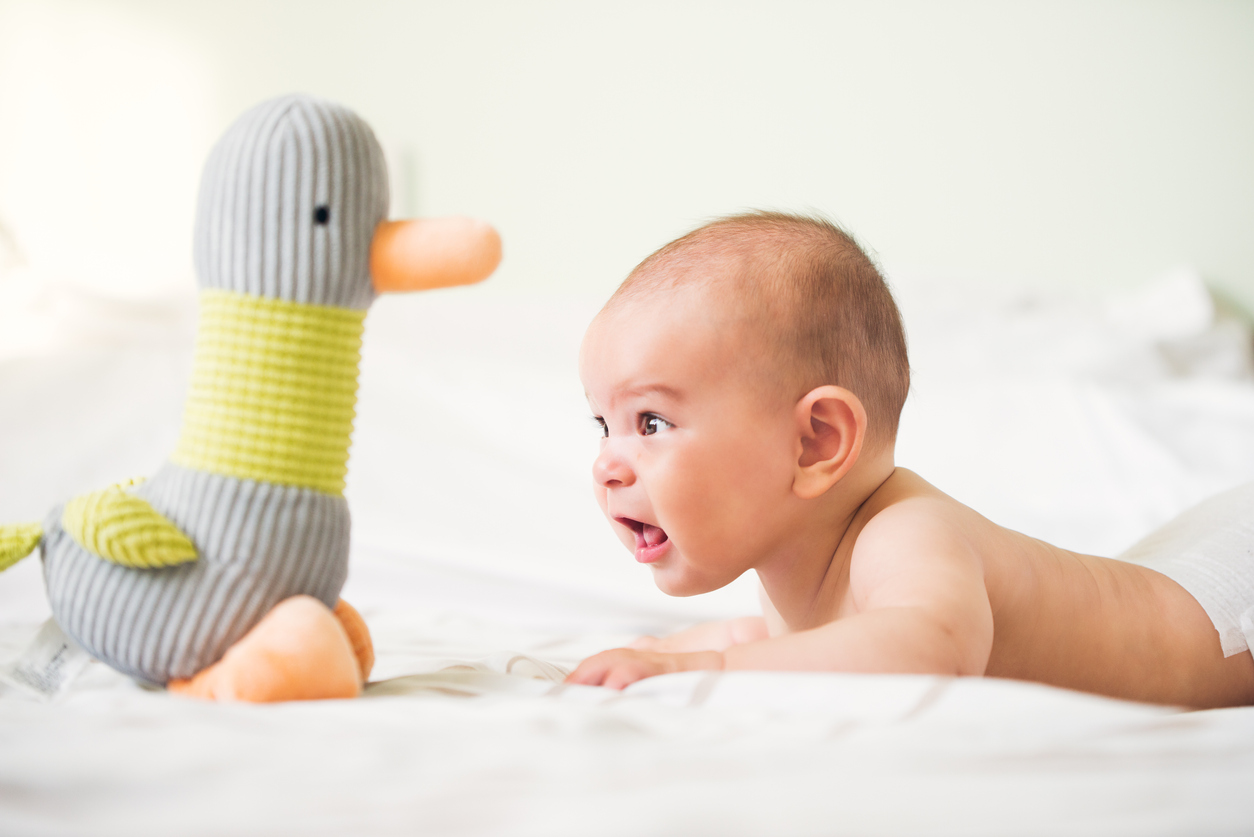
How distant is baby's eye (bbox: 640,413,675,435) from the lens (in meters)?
0.79

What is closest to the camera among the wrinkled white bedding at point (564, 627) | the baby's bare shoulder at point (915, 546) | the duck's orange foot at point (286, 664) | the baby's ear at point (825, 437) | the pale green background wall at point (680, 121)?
the wrinkled white bedding at point (564, 627)

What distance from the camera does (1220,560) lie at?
88 cm

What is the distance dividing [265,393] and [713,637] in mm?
582

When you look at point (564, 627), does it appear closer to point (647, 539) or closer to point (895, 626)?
point (647, 539)

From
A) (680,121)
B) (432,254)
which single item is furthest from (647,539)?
(680,121)

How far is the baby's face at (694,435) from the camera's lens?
0.77m

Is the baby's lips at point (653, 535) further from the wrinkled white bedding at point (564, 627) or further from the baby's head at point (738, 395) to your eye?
the wrinkled white bedding at point (564, 627)

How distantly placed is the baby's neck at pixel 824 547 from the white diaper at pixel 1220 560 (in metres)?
0.29

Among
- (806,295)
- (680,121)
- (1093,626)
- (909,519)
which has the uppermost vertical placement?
(680,121)

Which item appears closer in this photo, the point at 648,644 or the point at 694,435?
the point at 694,435

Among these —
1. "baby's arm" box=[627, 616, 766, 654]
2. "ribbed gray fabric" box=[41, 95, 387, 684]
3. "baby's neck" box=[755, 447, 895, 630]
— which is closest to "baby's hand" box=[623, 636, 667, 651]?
"baby's arm" box=[627, 616, 766, 654]

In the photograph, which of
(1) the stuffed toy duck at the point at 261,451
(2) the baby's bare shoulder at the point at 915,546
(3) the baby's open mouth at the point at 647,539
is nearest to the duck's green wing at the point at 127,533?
(1) the stuffed toy duck at the point at 261,451

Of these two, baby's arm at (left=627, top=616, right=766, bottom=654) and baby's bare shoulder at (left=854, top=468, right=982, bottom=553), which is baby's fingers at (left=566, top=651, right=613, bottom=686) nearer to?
baby's bare shoulder at (left=854, top=468, right=982, bottom=553)

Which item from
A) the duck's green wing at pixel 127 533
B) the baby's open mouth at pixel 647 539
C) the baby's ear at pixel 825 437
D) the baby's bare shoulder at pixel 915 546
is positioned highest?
the baby's ear at pixel 825 437
